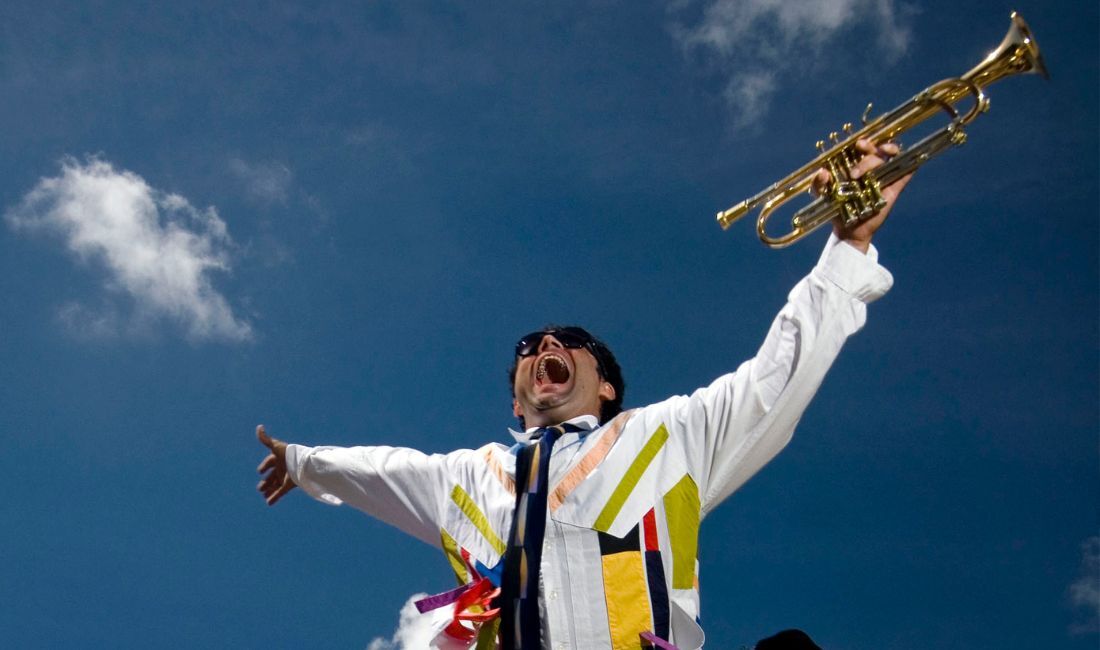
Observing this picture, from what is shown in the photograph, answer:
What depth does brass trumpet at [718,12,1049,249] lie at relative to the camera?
5168 millimetres

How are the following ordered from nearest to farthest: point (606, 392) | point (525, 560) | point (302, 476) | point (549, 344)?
point (525, 560) → point (302, 476) → point (549, 344) → point (606, 392)

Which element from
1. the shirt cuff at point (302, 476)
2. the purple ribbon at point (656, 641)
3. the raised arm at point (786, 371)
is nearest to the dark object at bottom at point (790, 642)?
the purple ribbon at point (656, 641)

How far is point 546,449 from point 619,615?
937 millimetres

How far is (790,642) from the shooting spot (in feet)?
14.4

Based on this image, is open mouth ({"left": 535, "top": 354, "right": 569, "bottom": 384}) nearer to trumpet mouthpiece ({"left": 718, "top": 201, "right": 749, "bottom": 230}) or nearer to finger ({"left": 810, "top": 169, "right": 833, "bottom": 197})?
trumpet mouthpiece ({"left": 718, "top": 201, "right": 749, "bottom": 230})

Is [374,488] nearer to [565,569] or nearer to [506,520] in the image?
[506,520]

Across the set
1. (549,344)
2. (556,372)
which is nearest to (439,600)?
(556,372)

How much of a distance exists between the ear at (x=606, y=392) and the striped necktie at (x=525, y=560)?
1.32 meters

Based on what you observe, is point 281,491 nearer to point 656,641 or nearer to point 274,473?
point 274,473

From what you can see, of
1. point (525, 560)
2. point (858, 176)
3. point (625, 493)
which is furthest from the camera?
point (858, 176)

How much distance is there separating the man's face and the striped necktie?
2.41ft

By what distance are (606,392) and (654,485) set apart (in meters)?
1.52

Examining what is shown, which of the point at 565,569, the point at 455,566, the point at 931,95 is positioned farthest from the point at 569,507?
the point at 931,95

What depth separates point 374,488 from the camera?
5.90 metres
